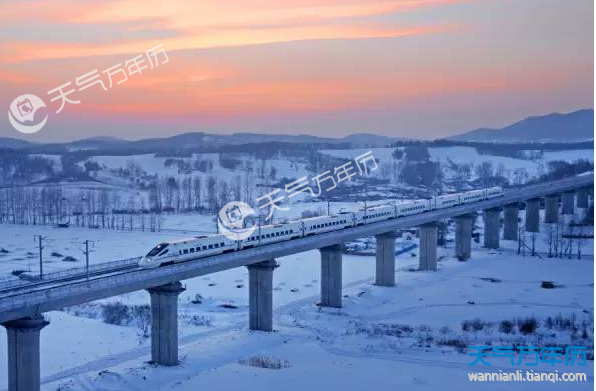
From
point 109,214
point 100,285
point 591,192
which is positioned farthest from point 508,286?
point 109,214

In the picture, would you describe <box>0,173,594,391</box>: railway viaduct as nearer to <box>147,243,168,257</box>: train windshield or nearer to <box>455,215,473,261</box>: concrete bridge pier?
<box>455,215,473,261</box>: concrete bridge pier

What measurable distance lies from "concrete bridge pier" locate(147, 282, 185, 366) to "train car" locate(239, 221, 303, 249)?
7.58 meters

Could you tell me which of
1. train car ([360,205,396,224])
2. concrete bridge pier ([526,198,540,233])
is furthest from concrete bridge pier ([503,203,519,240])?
train car ([360,205,396,224])

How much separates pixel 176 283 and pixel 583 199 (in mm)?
85383

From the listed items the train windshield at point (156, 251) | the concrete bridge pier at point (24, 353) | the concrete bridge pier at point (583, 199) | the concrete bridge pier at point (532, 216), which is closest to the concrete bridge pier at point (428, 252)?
the concrete bridge pier at point (532, 216)

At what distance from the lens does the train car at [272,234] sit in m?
39.3

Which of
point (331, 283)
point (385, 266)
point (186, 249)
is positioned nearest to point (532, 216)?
point (385, 266)

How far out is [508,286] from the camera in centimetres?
5159

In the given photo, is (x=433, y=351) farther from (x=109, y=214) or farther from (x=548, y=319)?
(x=109, y=214)

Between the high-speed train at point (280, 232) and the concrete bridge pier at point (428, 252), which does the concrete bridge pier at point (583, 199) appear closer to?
the high-speed train at point (280, 232)

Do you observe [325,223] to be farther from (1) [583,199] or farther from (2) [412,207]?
(1) [583,199]

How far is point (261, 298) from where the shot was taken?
38.1 metres

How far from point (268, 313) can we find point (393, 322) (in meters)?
7.46

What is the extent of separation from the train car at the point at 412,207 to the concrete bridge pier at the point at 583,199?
48509mm
